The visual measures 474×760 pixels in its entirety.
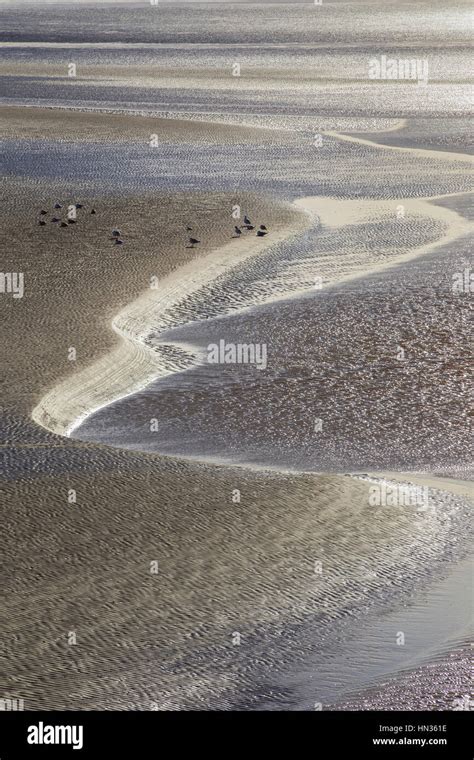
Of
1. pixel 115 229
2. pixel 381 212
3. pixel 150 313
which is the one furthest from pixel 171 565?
pixel 381 212

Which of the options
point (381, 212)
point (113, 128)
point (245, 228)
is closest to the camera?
point (245, 228)

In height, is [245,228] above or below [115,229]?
above

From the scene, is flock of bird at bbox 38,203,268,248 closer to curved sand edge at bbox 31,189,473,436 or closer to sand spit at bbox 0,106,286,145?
curved sand edge at bbox 31,189,473,436

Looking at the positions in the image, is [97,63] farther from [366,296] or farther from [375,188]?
[366,296]

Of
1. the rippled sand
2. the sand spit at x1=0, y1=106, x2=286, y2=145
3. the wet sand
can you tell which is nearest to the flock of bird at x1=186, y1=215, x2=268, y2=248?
the rippled sand

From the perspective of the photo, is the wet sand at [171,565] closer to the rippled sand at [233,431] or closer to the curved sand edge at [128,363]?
the rippled sand at [233,431]

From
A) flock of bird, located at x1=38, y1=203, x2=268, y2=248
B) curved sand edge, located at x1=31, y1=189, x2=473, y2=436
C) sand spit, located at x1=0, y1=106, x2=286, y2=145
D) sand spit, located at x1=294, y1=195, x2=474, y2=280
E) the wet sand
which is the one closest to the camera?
the wet sand

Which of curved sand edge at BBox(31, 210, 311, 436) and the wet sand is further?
curved sand edge at BBox(31, 210, 311, 436)

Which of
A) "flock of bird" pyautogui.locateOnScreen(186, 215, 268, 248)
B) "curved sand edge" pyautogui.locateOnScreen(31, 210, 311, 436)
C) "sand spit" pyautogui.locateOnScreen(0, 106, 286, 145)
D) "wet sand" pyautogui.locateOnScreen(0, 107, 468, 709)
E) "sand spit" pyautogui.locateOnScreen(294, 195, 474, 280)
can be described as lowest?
"wet sand" pyautogui.locateOnScreen(0, 107, 468, 709)

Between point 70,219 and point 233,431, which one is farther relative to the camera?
point 70,219

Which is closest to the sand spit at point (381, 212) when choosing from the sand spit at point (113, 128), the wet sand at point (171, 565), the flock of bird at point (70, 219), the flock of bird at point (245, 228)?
the flock of bird at point (245, 228)

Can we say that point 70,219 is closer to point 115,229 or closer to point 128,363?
point 115,229

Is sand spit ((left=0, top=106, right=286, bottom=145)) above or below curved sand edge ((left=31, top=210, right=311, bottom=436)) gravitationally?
above
